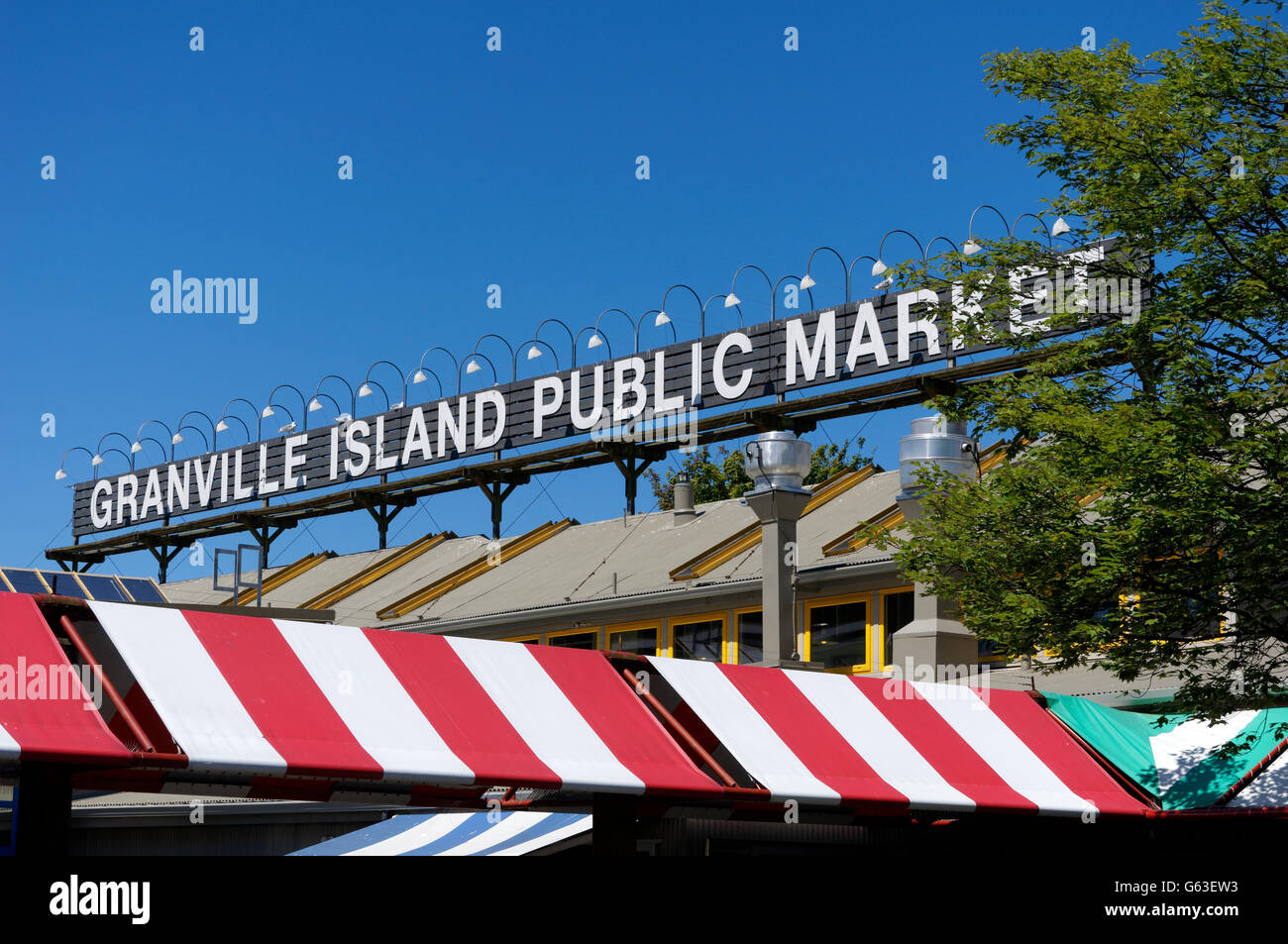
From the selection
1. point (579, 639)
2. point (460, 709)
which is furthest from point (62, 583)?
point (460, 709)

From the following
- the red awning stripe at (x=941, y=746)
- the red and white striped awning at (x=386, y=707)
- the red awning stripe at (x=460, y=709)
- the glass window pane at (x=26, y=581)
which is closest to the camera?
the red and white striped awning at (x=386, y=707)

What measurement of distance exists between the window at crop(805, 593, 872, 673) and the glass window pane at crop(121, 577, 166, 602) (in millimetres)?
9553

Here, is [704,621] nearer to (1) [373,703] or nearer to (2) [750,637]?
(2) [750,637]

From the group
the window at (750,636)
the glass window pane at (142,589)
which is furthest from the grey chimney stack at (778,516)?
the glass window pane at (142,589)

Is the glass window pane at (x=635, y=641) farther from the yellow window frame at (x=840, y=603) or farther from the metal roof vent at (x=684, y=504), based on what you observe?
the metal roof vent at (x=684, y=504)

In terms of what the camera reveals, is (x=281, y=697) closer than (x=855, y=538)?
Yes

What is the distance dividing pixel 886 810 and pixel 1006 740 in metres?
2.23

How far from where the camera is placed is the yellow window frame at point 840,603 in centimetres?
2128

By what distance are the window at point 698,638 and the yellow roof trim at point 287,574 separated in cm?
1772

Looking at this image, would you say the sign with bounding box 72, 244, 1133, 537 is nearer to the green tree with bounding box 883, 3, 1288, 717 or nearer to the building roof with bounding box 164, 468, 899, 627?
the building roof with bounding box 164, 468, 899, 627

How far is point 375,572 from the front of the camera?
120 ft

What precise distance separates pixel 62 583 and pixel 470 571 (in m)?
13.2
